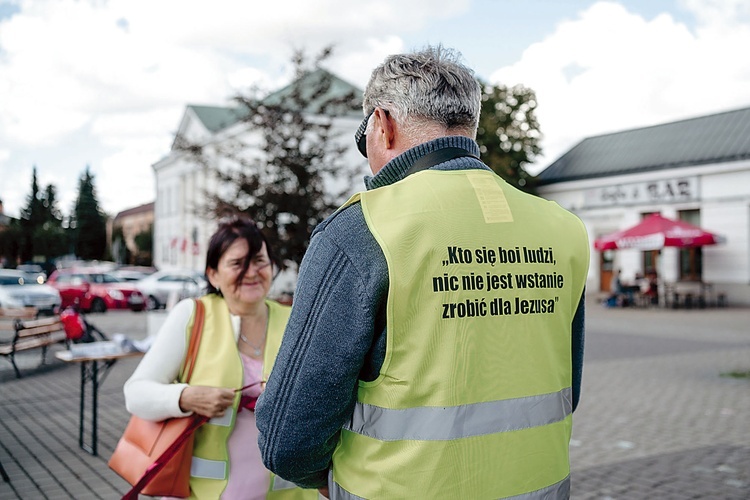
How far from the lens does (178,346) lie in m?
2.74

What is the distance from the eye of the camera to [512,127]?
1549 inches

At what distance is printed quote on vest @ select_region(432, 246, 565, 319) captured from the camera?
1520mm

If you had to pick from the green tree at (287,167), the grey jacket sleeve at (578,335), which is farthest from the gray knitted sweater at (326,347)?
the green tree at (287,167)

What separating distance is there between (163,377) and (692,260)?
1197 inches

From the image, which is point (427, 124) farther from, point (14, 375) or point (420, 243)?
point (14, 375)

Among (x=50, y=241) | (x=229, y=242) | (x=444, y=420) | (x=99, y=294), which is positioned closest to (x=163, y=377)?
(x=229, y=242)

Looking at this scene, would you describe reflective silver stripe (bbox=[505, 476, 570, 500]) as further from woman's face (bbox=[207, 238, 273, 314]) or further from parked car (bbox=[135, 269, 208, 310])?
parked car (bbox=[135, 269, 208, 310])

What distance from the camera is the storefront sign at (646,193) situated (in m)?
30.2

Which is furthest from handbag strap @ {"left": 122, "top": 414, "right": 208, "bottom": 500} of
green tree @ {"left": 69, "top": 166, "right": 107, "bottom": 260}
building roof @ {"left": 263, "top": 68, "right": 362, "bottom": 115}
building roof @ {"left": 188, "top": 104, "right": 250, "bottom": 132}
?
green tree @ {"left": 69, "top": 166, "right": 107, "bottom": 260}

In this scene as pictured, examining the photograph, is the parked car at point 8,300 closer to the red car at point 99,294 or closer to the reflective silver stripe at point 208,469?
the red car at point 99,294

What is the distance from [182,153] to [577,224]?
39.4ft

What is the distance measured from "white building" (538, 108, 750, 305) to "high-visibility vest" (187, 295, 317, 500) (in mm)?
28221

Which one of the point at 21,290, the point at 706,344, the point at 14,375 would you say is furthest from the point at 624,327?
the point at 21,290

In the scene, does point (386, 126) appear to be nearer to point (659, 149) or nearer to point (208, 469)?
point (208, 469)
